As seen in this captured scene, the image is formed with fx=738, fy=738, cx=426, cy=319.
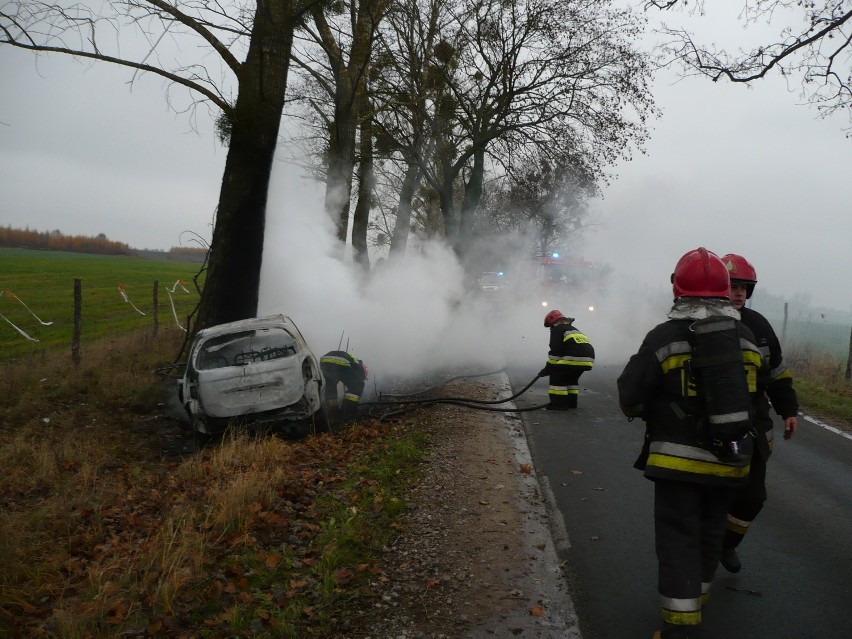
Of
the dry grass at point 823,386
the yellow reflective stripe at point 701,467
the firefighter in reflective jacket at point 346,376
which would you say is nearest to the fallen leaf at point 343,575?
the yellow reflective stripe at point 701,467

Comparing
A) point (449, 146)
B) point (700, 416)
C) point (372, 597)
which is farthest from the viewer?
point (449, 146)

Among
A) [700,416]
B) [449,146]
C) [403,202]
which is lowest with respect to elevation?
[700,416]

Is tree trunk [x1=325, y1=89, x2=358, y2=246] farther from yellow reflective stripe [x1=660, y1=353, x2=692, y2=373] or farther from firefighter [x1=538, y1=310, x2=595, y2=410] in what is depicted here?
yellow reflective stripe [x1=660, y1=353, x2=692, y2=373]

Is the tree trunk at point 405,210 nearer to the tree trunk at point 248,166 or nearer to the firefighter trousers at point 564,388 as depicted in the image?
the tree trunk at point 248,166

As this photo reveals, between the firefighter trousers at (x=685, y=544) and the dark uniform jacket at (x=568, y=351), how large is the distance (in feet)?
→ 17.6

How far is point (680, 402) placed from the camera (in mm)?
3660

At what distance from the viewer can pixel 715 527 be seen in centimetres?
377

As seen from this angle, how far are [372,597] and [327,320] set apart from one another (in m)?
11.3

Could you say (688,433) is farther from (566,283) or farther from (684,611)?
(566,283)

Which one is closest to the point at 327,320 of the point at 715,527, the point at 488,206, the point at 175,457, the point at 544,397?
the point at 544,397

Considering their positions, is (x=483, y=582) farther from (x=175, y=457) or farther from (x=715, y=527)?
(x=175, y=457)

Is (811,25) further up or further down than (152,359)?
further up

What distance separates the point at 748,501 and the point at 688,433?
105cm

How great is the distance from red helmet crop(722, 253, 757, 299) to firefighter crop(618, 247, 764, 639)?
1.16 meters
